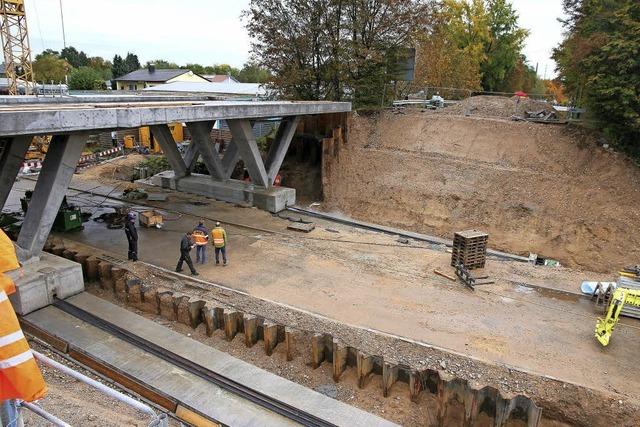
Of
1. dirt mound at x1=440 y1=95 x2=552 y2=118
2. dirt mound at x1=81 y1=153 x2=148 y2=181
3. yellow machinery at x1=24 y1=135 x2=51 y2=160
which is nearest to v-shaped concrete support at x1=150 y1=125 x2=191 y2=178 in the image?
dirt mound at x1=81 y1=153 x2=148 y2=181

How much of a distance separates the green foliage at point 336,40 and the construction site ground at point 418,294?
13.8 meters

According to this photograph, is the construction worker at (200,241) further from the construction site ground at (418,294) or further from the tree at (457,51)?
the tree at (457,51)

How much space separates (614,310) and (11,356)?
43.2ft

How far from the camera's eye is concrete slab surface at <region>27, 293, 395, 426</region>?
929 cm

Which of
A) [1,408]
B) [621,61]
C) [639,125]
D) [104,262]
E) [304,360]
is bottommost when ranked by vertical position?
[304,360]

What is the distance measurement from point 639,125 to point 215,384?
21.0 m

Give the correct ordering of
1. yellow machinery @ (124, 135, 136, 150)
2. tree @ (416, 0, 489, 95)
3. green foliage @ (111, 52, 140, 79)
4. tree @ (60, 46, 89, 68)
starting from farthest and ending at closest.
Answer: tree @ (60, 46, 89, 68), green foliage @ (111, 52, 140, 79), tree @ (416, 0, 489, 95), yellow machinery @ (124, 135, 136, 150)

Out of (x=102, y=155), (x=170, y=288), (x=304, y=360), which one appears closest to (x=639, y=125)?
(x=304, y=360)

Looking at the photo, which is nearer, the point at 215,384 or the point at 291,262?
the point at 215,384

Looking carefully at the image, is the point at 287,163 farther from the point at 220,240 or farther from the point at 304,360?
the point at 304,360

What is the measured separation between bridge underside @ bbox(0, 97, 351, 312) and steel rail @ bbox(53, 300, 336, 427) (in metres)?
1.39

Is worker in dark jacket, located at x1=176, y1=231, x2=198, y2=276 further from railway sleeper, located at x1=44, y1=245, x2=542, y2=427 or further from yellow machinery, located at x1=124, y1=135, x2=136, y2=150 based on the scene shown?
yellow machinery, located at x1=124, y1=135, x2=136, y2=150

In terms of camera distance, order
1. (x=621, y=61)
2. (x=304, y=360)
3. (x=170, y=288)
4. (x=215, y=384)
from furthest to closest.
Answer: (x=621, y=61) → (x=170, y=288) → (x=304, y=360) → (x=215, y=384)

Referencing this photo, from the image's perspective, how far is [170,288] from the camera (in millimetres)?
13766
